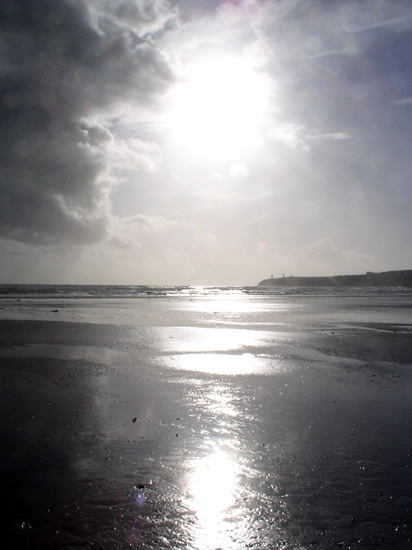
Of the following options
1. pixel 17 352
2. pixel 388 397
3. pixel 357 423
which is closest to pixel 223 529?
pixel 357 423

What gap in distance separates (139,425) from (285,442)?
95.0 inches

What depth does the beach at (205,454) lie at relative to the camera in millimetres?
3812

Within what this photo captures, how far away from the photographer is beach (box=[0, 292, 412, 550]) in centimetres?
381

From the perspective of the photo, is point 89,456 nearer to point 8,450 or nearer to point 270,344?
point 8,450

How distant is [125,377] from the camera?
10.1 m

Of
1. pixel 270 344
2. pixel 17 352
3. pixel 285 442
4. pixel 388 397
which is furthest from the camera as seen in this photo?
pixel 270 344

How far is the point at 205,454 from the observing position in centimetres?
544

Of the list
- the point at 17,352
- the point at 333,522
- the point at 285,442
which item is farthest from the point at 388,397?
the point at 17,352

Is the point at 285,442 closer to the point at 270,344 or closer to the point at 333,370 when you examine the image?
the point at 333,370

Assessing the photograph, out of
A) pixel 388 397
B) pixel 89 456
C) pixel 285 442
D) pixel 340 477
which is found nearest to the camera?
pixel 340 477

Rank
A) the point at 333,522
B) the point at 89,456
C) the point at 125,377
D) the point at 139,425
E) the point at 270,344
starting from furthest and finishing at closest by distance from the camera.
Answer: the point at 270,344 < the point at 125,377 < the point at 139,425 < the point at 89,456 < the point at 333,522

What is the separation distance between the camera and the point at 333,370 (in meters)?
11.2

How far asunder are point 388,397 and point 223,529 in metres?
5.89

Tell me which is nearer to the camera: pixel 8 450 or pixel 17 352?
pixel 8 450
